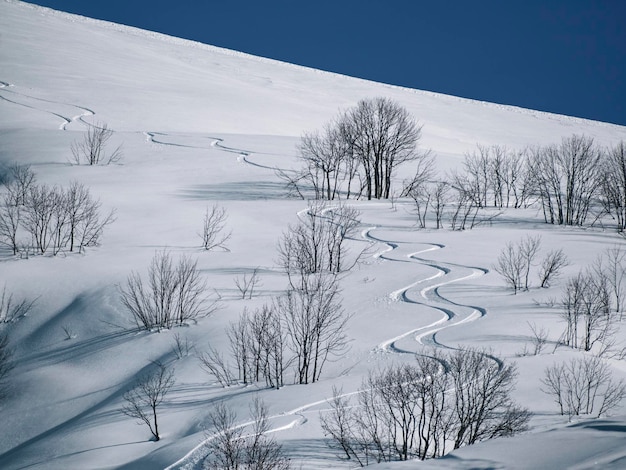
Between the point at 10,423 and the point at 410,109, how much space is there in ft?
246

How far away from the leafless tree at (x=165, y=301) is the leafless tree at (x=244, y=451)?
7.10 m

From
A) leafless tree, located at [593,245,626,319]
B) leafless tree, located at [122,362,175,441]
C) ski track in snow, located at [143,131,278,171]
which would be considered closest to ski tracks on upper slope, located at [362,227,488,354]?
leafless tree, located at [593,245,626,319]

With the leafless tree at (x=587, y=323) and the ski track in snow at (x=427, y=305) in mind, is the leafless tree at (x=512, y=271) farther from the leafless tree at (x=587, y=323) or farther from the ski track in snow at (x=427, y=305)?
the leafless tree at (x=587, y=323)

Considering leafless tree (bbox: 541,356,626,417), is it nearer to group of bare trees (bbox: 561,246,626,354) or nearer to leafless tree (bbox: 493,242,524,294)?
group of bare trees (bbox: 561,246,626,354)

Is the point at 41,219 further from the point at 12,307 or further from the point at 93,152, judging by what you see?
the point at 93,152

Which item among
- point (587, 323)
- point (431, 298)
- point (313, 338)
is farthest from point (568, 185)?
point (313, 338)

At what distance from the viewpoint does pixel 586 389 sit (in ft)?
39.4

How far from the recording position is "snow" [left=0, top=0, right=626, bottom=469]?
11.1 metres

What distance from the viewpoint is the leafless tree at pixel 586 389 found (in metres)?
11.0

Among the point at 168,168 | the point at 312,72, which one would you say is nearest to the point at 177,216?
the point at 168,168

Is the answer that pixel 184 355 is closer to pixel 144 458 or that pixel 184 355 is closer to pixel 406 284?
pixel 144 458

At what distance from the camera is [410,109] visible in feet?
273

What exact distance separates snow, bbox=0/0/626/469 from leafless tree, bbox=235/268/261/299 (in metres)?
0.39

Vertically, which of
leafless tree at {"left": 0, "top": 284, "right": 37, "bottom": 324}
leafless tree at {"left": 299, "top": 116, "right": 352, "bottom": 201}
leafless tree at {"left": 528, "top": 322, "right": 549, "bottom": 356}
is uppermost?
leafless tree at {"left": 299, "top": 116, "right": 352, "bottom": 201}
